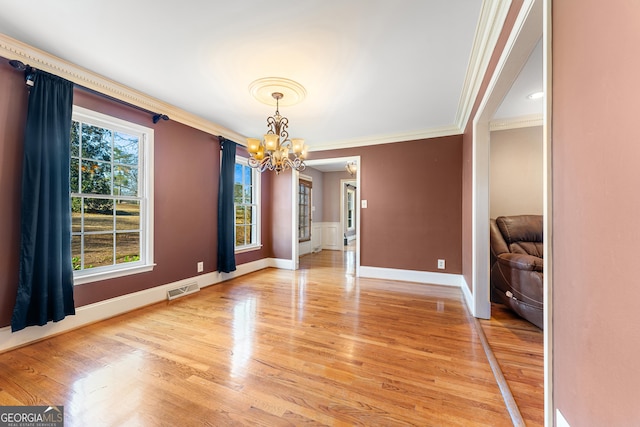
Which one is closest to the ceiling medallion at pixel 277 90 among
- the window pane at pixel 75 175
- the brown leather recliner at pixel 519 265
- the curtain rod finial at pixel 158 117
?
the curtain rod finial at pixel 158 117

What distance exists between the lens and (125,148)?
297cm

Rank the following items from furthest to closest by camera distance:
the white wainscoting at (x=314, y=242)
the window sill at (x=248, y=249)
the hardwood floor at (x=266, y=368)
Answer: the white wainscoting at (x=314, y=242) < the window sill at (x=248, y=249) < the hardwood floor at (x=266, y=368)

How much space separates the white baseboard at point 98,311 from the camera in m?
2.10

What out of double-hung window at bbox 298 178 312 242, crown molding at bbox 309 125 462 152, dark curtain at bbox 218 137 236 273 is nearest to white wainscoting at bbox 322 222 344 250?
double-hung window at bbox 298 178 312 242

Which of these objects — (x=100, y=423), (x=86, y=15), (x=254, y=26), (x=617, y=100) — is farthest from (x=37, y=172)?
(x=617, y=100)

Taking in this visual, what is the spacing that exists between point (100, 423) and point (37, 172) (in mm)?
2070

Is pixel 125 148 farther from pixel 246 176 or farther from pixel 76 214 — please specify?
pixel 246 176

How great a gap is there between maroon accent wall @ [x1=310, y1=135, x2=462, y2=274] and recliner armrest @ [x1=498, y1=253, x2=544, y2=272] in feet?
3.95

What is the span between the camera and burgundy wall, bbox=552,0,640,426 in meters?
0.71

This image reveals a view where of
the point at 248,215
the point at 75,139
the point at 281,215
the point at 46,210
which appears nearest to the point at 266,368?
the point at 46,210

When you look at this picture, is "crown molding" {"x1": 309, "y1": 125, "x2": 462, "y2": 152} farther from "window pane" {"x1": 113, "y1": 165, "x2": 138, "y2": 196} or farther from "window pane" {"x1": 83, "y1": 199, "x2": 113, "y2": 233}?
"window pane" {"x1": 83, "y1": 199, "x2": 113, "y2": 233}

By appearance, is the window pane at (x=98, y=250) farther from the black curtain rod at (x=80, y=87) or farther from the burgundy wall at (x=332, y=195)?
the burgundy wall at (x=332, y=195)

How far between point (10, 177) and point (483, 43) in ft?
13.1

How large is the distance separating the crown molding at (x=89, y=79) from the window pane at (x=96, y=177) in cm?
76
